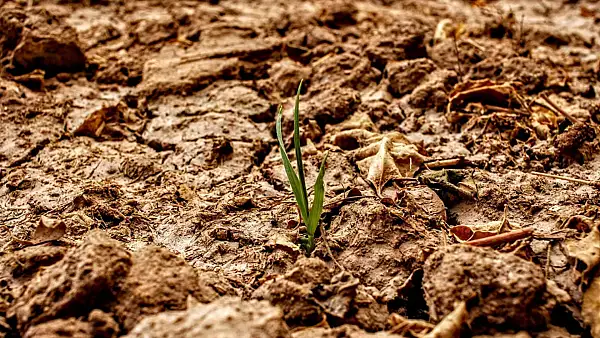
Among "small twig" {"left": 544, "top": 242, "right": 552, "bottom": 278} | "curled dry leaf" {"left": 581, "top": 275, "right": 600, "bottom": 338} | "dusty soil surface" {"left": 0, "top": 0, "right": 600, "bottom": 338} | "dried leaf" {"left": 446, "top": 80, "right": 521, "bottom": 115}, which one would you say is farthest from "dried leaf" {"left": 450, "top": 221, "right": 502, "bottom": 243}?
"dried leaf" {"left": 446, "top": 80, "right": 521, "bottom": 115}

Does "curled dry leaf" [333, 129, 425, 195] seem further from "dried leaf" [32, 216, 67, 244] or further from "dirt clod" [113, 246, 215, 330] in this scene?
"dried leaf" [32, 216, 67, 244]

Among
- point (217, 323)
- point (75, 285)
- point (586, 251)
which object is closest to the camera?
point (217, 323)

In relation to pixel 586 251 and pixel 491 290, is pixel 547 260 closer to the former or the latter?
pixel 586 251

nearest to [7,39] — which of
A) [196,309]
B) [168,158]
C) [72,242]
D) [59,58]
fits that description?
[59,58]

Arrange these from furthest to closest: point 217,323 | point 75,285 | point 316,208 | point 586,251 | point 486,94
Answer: point 486,94 < point 316,208 < point 586,251 < point 75,285 < point 217,323

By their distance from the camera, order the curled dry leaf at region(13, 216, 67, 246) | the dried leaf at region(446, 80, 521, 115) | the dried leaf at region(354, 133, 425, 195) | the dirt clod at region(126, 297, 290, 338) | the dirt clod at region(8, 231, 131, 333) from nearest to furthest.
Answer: the dirt clod at region(126, 297, 290, 338), the dirt clod at region(8, 231, 131, 333), the curled dry leaf at region(13, 216, 67, 246), the dried leaf at region(354, 133, 425, 195), the dried leaf at region(446, 80, 521, 115)

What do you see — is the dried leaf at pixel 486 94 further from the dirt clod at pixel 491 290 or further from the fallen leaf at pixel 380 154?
the dirt clod at pixel 491 290

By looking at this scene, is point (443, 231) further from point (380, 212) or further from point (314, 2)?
point (314, 2)

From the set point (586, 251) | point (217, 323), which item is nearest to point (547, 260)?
point (586, 251)
